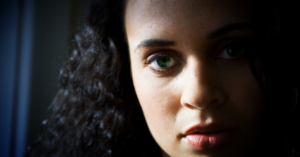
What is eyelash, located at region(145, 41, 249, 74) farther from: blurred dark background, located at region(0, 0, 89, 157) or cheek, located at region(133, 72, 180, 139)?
blurred dark background, located at region(0, 0, 89, 157)

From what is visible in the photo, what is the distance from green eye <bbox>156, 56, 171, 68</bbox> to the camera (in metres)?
0.83

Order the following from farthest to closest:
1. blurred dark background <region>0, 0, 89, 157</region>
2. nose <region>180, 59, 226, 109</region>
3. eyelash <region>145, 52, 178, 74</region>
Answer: blurred dark background <region>0, 0, 89, 157</region> < eyelash <region>145, 52, 178, 74</region> < nose <region>180, 59, 226, 109</region>

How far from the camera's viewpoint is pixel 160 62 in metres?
0.84

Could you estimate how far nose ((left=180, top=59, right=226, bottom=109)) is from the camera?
2.26 ft

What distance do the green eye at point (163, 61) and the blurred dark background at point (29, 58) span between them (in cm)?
52

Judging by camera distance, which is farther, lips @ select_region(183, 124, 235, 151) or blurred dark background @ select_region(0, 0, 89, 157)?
blurred dark background @ select_region(0, 0, 89, 157)

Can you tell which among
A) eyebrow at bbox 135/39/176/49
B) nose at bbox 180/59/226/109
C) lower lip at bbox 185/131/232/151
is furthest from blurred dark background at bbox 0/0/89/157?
lower lip at bbox 185/131/232/151

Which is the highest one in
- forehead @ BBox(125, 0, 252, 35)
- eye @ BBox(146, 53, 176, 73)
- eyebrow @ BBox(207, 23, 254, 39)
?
forehead @ BBox(125, 0, 252, 35)

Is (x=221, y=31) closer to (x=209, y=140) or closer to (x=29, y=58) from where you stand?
(x=209, y=140)

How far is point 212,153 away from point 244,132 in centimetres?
12

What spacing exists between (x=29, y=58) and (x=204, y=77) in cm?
95

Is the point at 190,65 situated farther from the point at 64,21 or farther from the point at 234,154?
the point at 64,21

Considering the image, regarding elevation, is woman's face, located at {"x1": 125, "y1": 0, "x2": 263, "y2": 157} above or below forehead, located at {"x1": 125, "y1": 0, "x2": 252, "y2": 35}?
below

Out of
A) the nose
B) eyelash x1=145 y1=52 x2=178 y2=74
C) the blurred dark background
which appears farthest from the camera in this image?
the blurred dark background
